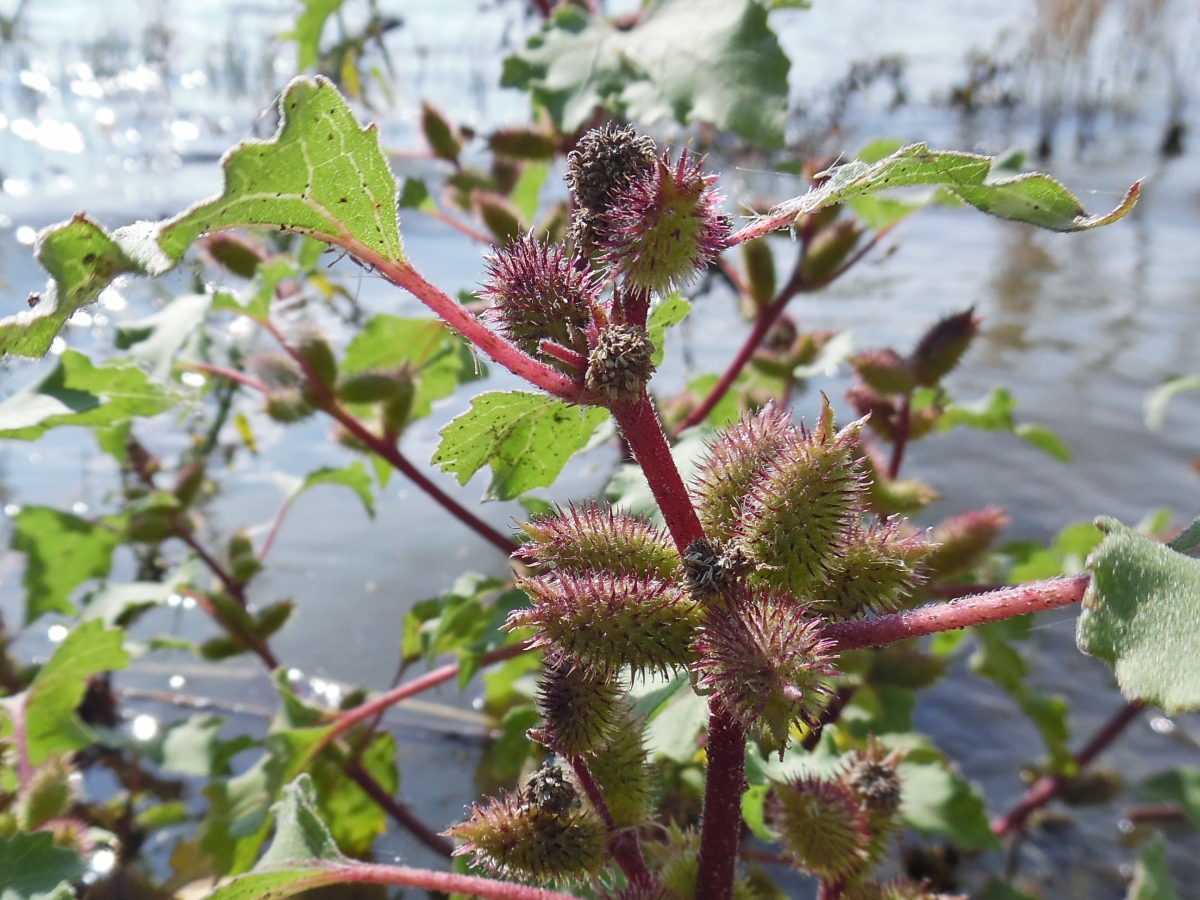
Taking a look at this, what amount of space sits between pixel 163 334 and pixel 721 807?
1.33m

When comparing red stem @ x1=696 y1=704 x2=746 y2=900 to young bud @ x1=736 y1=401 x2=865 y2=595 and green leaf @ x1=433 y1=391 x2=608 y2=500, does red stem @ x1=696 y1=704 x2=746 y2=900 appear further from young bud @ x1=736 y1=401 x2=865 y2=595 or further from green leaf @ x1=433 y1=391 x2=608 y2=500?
green leaf @ x1=433 y1=391 x2=608 y2=500

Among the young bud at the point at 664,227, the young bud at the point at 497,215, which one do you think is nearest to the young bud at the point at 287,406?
the young bud at the point at 497,215

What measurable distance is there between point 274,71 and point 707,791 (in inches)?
317

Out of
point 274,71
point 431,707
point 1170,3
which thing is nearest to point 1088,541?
point 431,707

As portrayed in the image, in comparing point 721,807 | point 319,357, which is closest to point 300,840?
point 721,807

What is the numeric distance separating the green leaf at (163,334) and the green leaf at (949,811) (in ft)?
4.64

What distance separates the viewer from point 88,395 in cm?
146

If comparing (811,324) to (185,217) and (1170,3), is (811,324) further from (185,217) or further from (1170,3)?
(1170,3)

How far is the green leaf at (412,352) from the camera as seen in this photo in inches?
74.9

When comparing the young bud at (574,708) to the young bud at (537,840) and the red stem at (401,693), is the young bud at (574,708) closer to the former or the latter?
the young bud at (537,840)

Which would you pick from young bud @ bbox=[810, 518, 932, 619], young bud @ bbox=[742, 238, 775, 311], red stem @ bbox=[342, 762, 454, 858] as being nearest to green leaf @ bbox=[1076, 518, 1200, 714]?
young bud @ bbox=[810, 518, 932, 619]

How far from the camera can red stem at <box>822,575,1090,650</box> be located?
70cm

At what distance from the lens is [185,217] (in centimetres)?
66

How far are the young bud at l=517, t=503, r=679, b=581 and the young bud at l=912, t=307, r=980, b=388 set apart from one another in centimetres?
100
